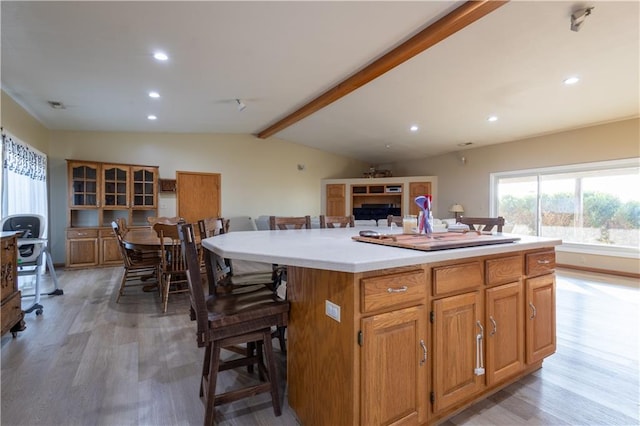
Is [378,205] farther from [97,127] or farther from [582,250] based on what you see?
[97,127]

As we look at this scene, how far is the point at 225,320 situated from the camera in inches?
53.6

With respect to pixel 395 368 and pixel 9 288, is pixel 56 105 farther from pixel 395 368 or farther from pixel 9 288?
pixel 395 368

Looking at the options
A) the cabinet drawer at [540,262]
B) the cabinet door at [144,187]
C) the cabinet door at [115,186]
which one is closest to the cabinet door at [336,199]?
the cabinet door at [144,187]

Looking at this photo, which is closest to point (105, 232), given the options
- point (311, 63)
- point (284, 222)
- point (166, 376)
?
point (284, 222)

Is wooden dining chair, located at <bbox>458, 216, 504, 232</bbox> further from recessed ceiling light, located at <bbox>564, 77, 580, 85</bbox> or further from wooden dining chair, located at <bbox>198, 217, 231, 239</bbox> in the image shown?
recessed ceiling light, located at <bbox>564, 77, 580, 85</bbox>

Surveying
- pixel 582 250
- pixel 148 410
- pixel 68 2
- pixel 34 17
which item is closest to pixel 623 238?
pixel 582 250

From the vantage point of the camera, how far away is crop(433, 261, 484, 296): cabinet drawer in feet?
4.48

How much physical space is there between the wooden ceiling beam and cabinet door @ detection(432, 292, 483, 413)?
7.45 ft

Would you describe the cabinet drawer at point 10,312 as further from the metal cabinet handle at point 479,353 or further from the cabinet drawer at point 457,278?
the metal cabinet handle at point 479,353

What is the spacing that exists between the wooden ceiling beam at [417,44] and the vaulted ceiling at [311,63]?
2.8 inches

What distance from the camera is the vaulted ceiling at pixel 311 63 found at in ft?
8.02

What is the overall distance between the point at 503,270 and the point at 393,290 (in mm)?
837

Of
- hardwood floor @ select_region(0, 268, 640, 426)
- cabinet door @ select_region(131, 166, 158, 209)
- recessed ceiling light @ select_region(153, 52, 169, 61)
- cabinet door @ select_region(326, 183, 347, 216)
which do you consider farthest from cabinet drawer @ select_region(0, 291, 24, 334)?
cabinet door @ select_region(326, 183, 347, 216)

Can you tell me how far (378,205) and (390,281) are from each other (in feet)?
23.4
